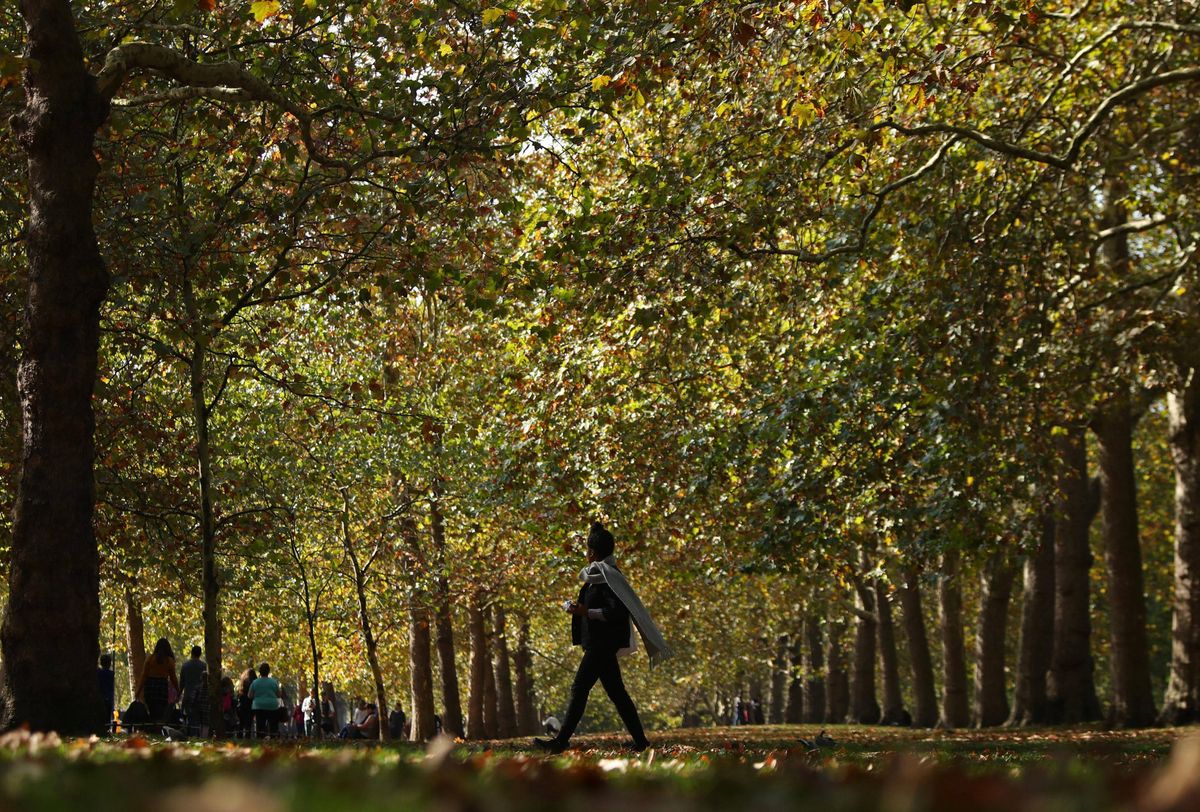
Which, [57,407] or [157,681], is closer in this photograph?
[57,407]

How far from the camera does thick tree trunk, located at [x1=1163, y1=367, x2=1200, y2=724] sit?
66.2 feet

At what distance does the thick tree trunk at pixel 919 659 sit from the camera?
31.3 m

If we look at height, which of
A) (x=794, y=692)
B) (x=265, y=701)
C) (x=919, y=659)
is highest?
(x=265, y=701)

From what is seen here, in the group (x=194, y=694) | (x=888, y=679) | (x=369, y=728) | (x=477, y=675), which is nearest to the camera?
(x=194, y=694)

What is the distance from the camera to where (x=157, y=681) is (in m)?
20.0

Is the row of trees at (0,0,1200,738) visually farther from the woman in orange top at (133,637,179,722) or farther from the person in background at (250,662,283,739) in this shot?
the person in background at (250,662,283,739)

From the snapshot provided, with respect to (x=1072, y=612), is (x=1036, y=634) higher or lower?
lower

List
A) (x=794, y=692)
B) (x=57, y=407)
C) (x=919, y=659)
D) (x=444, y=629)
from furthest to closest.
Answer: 1. (x=794, y=692)
2. (x=919, y=659)
3. (x=444, y=629)
4. (x=57, y=407)

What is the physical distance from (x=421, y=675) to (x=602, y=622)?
64.6ft

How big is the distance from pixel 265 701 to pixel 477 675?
8372mm

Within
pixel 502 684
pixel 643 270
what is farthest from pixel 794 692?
pixel 643 270

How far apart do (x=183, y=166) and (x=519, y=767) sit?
12383mm

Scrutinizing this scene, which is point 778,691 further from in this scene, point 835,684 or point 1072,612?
point 1072,612

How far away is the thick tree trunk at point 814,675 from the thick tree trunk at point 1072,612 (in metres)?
17.2
